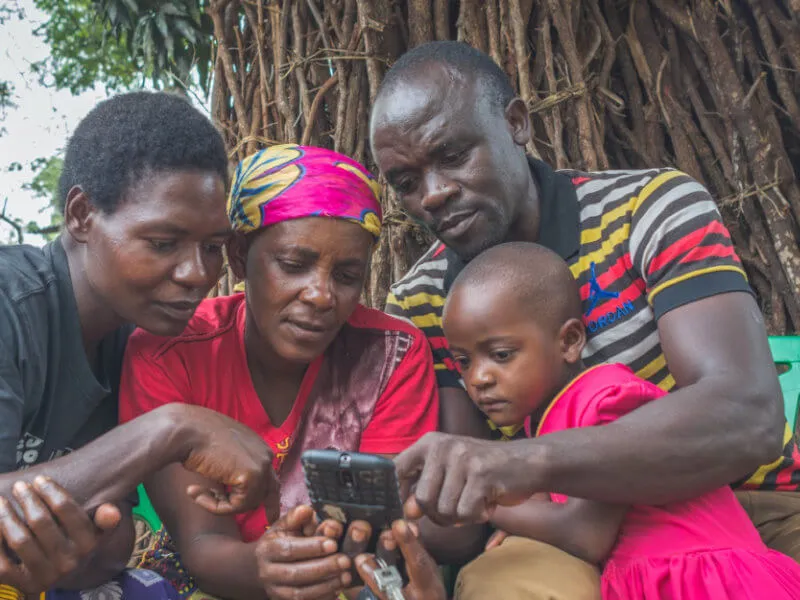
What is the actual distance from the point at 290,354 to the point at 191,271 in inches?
12.5

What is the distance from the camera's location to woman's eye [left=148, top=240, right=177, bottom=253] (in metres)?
1.73

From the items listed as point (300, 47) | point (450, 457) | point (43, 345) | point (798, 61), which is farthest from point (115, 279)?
point (798, 61)

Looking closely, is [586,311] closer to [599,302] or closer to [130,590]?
[599,302]

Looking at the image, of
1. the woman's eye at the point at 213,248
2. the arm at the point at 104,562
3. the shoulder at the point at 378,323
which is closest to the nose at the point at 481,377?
the shoulder at the point at 378,323

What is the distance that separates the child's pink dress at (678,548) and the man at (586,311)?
75 millimetres

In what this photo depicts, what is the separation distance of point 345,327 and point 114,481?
81 cm

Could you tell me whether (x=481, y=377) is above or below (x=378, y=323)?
below

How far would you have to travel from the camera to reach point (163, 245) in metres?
1.74

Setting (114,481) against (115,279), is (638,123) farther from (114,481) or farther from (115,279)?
(114,481)

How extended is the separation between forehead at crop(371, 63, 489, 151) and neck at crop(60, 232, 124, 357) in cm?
79

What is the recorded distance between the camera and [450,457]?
4.34 feet

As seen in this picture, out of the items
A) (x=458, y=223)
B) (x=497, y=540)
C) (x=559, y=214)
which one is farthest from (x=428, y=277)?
(x=497, y=540)

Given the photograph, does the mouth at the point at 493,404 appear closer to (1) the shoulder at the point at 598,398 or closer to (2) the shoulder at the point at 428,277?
(1) the shoulder at the point at 598,398

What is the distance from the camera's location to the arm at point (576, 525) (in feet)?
5.18
